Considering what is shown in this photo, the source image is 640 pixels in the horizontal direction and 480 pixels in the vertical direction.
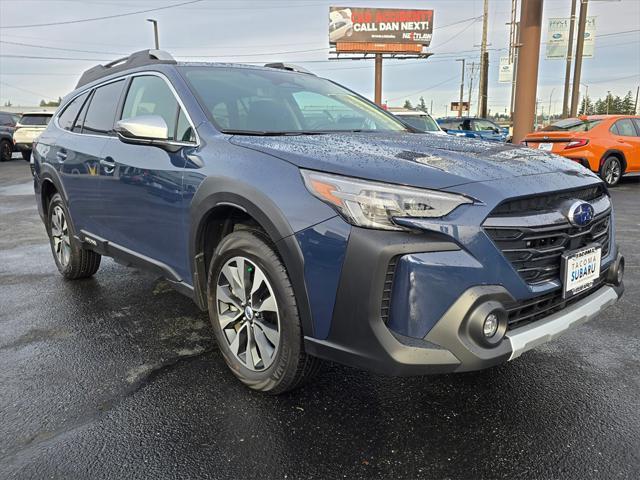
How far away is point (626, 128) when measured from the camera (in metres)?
11.4

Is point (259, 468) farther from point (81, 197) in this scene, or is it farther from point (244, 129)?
point (81, 197)

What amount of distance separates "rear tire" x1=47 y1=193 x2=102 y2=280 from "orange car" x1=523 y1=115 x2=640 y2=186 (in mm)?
8971

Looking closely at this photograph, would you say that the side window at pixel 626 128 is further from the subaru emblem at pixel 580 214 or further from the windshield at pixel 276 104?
the subaru emblem at pixel 580 214

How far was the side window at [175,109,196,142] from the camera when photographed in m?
2.95

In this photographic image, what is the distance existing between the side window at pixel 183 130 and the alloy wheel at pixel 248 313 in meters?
0.78

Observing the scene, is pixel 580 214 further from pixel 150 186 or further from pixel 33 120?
pixel 33 120

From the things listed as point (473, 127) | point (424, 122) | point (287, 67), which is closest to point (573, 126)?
point (424, 122)

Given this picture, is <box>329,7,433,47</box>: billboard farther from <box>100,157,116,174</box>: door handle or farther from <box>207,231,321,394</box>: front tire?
<box>207,231,321,394</box>: front tire

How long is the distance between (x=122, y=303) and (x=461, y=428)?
2837 mm

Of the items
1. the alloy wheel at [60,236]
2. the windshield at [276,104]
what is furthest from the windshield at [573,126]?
the alloy wheel at [60,236]

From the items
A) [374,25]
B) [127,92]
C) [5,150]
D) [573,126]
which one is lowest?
[5,150]

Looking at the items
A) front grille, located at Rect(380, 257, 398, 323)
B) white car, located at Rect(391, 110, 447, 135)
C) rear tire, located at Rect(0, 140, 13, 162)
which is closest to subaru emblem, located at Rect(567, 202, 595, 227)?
front grille, located at Rect(380, 257, 398, 323)

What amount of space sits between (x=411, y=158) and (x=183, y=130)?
1.40 metres

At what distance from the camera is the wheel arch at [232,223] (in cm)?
227
